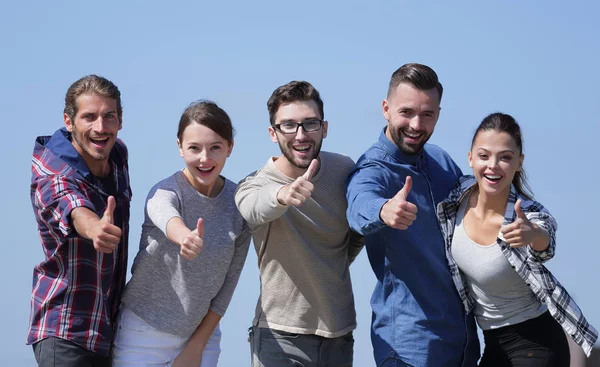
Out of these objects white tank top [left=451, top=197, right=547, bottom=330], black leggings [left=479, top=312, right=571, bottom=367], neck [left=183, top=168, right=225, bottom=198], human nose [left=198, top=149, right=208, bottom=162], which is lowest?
black leggings [left=479, top=312, right=571, bottom=367]

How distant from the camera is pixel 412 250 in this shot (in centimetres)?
476

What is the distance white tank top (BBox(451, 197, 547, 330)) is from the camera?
15.3 ft

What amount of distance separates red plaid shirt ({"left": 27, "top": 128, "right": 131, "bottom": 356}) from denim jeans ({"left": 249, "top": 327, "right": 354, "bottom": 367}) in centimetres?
96

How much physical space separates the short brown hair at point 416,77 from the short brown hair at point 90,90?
1.75 meters

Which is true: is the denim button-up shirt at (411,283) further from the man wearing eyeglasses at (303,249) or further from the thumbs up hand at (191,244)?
the thumbs up hand at (191,244)

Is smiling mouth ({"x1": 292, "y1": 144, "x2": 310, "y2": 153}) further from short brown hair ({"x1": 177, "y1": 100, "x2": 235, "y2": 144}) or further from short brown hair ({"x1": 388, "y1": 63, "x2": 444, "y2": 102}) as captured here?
short brown hair ({"x1": 388, "y1": 63, "x2": 444, "y2": 102})

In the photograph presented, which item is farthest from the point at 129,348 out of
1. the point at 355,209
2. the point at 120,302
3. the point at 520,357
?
the point at 520,357

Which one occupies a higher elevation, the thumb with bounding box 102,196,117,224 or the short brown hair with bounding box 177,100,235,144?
the short brown hair with bounding box 177,100,235,144

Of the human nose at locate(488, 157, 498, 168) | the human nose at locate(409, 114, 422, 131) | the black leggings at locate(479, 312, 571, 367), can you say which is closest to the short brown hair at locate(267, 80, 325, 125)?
the human nose at locate(409, 114, 422, 131)

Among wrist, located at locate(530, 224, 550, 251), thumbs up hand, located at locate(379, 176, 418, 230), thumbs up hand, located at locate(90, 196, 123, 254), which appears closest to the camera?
thumbs up hand, located at locate(379, 176, 418, 230)

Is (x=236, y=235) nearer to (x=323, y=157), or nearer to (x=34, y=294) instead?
(x=323, y=157)

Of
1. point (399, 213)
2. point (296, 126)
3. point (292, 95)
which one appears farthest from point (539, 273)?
point (292, 95)

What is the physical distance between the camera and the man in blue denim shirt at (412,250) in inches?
185

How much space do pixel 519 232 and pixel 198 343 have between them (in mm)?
2064
